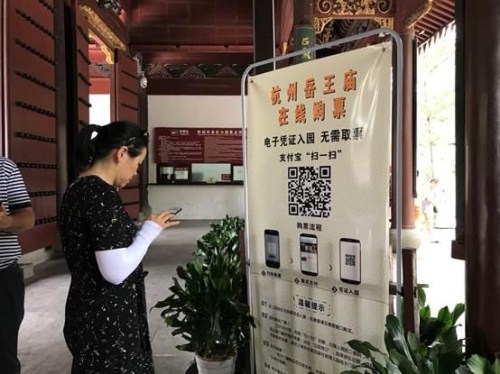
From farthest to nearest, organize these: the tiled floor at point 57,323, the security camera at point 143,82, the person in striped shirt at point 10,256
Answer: the security camera at point 143,82 → the tiled floor at point 57,323 → the person in striped shirt at point 10,256

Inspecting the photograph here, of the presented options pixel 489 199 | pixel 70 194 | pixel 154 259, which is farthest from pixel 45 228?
pixel 489 199

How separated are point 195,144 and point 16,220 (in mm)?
9360

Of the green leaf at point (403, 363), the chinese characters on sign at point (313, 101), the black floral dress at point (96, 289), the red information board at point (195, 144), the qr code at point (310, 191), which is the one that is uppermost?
the red information board at point (195, 144)

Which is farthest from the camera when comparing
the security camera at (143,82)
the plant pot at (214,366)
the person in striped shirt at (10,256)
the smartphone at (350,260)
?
the security camera at (143,82)

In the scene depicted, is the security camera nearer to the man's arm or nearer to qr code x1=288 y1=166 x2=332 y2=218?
the man's arm

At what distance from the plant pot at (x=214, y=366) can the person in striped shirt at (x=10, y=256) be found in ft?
2.65

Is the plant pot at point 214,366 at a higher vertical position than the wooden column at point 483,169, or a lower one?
lower

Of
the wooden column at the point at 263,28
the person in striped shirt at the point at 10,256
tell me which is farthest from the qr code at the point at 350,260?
the wooden column at the point at 263,28

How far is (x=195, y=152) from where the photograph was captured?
1109 cm

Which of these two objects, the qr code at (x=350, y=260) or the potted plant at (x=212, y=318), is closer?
the qr code at (x=350, y=260)

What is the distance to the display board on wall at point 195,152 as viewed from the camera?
1107 centimetres

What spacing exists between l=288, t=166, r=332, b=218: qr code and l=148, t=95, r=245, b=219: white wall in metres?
9.29

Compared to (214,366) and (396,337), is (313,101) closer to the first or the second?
(396,337)

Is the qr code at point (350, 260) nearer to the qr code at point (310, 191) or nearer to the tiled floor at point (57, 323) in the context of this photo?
the qr code at point (310, 191)
